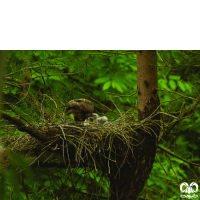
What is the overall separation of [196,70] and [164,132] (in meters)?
1.31

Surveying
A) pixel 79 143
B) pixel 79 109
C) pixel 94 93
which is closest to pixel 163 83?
pixel 94 93

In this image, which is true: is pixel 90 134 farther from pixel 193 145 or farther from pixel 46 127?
pixel 193 145

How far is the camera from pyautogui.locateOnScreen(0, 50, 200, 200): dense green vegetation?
312cm

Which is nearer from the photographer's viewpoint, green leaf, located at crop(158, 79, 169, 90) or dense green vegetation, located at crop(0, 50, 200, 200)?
dense green vegetation, located at crop(0, 50, 200, 200)

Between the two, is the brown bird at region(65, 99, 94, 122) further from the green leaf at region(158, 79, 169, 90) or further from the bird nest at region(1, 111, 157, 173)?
the green leaf at region(158, 79, 169, 90)

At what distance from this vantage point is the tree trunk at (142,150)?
3055mm

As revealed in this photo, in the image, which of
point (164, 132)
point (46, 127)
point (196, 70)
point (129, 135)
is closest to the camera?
point (46, 127)

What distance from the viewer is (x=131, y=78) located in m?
4.84

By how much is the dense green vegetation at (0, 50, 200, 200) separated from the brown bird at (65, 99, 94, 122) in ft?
0.45

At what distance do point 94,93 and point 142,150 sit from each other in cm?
200

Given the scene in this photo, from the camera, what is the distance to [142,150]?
3074 mm

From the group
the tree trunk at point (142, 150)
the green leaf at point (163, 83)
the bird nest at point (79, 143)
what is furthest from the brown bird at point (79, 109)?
the green leaf at point (163, 83)

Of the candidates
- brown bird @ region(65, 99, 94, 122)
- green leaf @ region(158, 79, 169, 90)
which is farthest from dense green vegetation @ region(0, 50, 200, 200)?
brown bird @ region(65, 99, 94, 122)

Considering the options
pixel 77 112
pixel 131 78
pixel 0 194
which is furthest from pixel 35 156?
pixel 131 78
